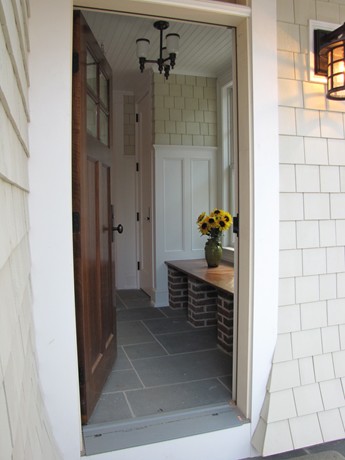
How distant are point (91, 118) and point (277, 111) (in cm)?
107

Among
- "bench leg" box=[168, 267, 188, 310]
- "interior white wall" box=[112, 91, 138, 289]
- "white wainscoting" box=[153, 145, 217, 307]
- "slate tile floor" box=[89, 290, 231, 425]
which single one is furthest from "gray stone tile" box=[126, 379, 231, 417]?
"interior white wall" box=[112, 91, 138, 289]

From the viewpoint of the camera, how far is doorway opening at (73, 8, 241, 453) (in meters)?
2.54

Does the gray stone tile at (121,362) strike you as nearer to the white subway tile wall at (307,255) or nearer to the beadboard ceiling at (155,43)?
the white subway tile wall at (307,255)

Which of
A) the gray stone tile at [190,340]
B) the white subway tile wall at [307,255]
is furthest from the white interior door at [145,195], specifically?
the white subway tile wall at [307,255]

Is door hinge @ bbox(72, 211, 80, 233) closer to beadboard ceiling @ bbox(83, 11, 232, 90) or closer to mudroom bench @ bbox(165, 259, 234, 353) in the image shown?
mudroom bench @ bbox(165, 259, 234, 353)

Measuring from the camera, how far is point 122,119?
216 inches

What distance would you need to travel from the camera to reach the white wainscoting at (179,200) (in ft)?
15.4

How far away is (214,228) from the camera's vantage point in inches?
161

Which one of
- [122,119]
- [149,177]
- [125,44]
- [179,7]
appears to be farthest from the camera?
[122,119]

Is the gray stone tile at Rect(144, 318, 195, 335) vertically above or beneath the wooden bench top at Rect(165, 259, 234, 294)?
beneath

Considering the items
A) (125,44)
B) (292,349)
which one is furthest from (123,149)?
(292,349)

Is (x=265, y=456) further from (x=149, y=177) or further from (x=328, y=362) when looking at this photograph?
(x=149, y=177)

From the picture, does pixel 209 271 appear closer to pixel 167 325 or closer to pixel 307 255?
pixel 167 325

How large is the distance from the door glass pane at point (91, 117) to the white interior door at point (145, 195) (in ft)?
7.83
